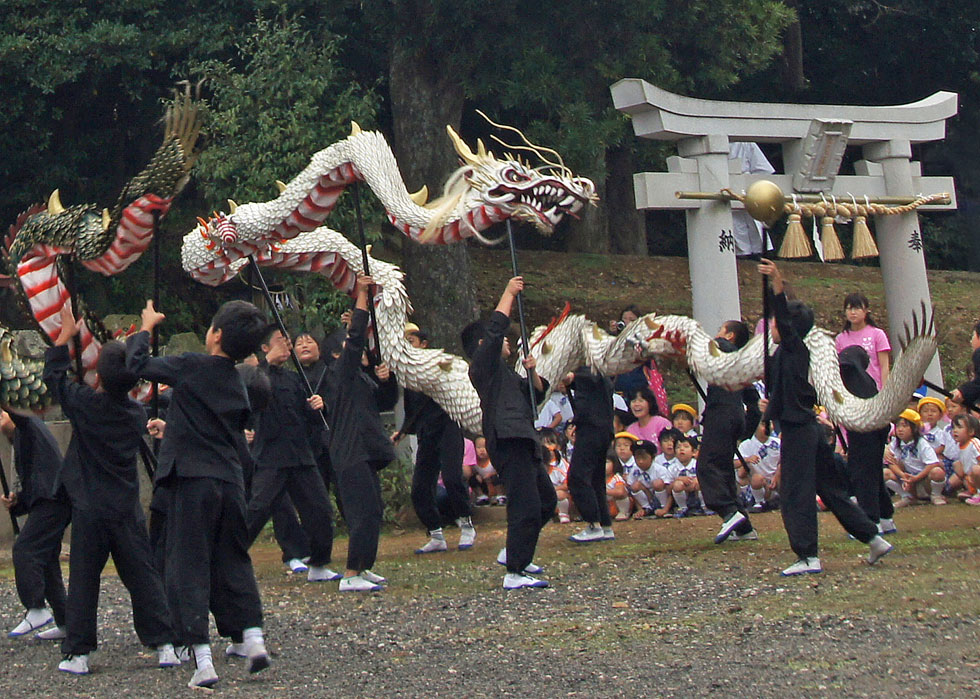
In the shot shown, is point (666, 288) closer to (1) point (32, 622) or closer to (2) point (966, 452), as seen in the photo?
(2) point (966, 452)

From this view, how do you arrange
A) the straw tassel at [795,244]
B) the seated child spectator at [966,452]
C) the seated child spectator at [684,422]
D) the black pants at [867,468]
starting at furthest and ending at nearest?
the straw tassel at [795,244] < the seated child spectator at [684,422] < the seated child spectator at [966,452] < the black pants at [867,468]

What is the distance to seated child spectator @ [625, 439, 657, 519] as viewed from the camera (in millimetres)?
11305

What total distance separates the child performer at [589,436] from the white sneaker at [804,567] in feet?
6.85

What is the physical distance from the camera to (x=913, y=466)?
36.7ft

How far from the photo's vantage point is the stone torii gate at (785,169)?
13.3 meters

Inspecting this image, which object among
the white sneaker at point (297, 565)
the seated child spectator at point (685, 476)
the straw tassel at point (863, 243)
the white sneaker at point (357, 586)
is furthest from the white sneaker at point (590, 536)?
the straw tassel at point (863, 243)

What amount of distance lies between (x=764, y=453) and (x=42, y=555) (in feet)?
19.8

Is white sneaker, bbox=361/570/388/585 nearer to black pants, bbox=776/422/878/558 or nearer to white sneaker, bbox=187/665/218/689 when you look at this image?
black pants, bbox=776/422/878/558

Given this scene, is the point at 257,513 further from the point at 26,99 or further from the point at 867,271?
the point at 867,271

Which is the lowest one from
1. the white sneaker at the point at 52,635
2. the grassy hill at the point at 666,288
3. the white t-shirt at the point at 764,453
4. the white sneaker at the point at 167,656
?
the white sneaker at the point at 52,635

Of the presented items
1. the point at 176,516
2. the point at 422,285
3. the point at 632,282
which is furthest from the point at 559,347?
the point at 632,282

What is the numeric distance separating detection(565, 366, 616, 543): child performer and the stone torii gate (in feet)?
12.5

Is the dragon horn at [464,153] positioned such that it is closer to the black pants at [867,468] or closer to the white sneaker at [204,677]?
the black pants at [867,468]

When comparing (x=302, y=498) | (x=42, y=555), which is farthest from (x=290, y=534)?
(x=42, y=555)
